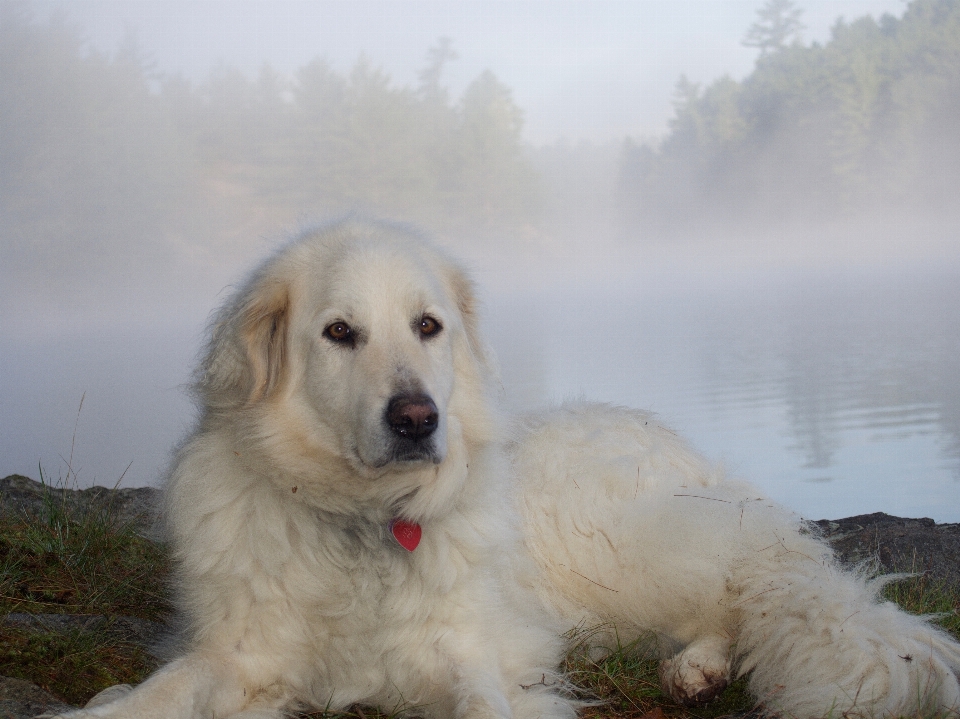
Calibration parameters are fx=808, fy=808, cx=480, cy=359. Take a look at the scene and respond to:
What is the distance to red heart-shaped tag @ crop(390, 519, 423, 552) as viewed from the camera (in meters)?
2.77

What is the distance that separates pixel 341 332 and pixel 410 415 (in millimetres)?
460

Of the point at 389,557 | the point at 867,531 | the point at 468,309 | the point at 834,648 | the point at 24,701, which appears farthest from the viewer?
the point at 867,531

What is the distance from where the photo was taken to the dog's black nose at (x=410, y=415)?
7.99 ft

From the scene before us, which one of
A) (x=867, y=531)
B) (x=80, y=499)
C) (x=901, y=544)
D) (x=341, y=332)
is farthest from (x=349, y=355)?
(x=867, y=531)

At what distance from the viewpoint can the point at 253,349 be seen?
282 cm

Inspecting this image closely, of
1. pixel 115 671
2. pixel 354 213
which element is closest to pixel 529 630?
pixel 115 671

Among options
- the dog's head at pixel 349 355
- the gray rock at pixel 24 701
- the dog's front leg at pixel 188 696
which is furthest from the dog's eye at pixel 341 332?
the gray rock at pixel 24 701

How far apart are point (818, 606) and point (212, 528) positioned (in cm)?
209

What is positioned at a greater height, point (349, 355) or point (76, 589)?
point (349, 355)

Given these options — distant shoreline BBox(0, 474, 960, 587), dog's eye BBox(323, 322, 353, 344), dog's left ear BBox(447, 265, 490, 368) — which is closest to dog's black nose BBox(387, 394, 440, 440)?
dog's eye BBox(323, 322, 353, 344)

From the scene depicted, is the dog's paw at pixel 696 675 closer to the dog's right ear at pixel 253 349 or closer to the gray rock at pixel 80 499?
the dog's right ear at pixel 253 349

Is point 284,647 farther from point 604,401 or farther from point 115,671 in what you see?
point 604,401

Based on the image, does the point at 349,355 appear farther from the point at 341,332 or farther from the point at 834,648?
the point at 834,648

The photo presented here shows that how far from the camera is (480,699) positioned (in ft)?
8.04
